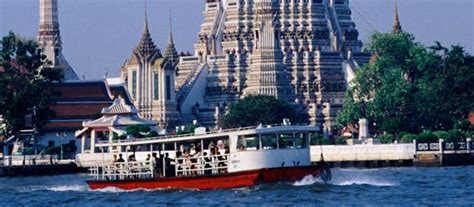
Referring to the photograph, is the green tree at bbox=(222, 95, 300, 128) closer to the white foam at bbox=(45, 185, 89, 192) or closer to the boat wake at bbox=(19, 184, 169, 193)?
the boat wake at bbox=(19, 184, 169, 193)

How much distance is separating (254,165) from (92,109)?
63.3 metres

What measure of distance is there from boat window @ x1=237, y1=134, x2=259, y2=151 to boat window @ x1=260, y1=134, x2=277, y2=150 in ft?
1.16

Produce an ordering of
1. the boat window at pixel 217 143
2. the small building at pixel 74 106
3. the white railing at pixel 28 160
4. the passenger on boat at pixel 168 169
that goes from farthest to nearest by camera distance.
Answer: the small building at pixel 74 106
the white railing at pixel 28 160
the passenger on boat at pixel 168 169
the boat window at pixel 217 143

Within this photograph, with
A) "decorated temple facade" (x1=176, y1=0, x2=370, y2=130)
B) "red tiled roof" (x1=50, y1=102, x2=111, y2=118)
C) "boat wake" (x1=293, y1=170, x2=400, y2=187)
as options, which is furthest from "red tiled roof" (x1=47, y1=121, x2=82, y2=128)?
"boat wake" (x1=293, y1=170, x2=400, y2=187)

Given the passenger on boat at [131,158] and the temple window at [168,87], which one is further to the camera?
the temple window at [168,87]

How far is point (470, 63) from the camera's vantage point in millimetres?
118125

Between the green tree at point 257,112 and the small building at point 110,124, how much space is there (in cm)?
1599

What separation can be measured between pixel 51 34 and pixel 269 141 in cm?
8541

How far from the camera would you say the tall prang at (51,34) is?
5773 inches

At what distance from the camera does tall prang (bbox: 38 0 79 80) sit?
147 meters

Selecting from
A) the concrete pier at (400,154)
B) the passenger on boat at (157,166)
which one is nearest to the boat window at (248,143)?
the passenger on boat at (157,166)

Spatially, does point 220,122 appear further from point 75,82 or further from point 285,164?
point 285,164

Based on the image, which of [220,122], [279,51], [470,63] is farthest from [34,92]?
[279,51]

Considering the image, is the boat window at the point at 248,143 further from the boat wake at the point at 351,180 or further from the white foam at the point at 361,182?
the white foam at the point at 361,182
